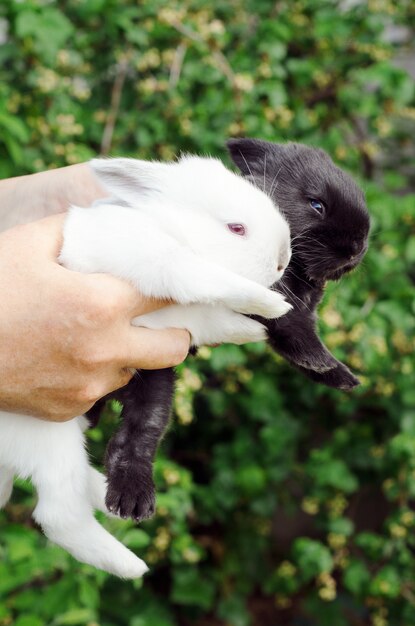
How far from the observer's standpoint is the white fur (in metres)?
1.32

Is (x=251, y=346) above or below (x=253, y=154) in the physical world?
below

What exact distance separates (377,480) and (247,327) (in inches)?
80.4

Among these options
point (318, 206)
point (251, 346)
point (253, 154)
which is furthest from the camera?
point (251, 346)

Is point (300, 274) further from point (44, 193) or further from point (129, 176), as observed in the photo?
point (44, 193)

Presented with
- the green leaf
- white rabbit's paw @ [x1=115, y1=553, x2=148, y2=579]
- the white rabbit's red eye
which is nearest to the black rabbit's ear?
the white rabbit's red eye

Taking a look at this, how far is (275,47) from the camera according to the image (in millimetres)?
2896

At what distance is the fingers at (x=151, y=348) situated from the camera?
1401 millimetres

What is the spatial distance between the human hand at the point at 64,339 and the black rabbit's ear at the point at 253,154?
39 cm

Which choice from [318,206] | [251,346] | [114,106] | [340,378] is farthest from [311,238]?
[114,106]

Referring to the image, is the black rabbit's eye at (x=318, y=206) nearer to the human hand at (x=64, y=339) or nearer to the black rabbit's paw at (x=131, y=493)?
the human hand at (x=64, y=339)

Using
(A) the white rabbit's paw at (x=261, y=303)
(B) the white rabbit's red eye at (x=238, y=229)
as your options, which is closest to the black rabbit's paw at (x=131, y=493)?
(A) the white rabbit's paw at (x=261, y=303)

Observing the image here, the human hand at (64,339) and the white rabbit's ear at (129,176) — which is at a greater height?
the white rabbit's ear at (129,176)

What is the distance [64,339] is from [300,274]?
1.63ft

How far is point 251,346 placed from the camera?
2531mm
